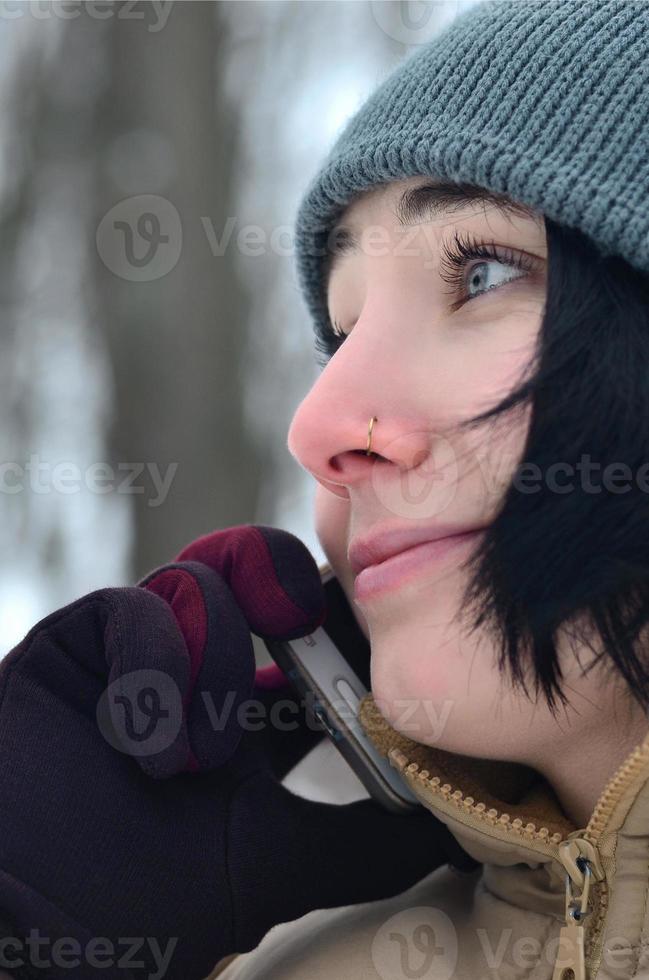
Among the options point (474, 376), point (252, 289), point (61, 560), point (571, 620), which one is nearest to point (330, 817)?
point (571, 620)

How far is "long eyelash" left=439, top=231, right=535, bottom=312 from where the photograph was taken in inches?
33.3

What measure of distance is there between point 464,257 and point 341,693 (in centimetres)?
42

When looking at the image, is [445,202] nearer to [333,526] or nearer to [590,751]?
[333,526]

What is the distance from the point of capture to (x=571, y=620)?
0.77 metres

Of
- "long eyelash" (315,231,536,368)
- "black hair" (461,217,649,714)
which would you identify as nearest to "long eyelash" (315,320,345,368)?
"long eyelash" (315,231,536,368)

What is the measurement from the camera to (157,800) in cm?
82

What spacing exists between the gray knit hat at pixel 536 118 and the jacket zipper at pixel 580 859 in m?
0.39

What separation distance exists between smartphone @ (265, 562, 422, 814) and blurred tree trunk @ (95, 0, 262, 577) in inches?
76.7

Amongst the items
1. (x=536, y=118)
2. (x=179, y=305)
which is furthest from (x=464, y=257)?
(x=179, y=305)

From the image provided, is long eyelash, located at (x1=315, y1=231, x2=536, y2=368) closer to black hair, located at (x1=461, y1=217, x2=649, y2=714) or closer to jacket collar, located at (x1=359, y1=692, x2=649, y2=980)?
black hair, located at (x1=461, y1=217, x2=649, y2=714)

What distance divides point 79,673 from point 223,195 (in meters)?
2.55

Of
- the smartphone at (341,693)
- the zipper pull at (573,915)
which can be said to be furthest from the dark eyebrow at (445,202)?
the zipper pull at (573,915)

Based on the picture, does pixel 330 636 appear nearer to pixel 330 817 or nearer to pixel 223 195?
pixel 330 817

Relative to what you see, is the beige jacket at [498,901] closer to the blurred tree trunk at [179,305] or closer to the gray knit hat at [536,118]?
the gray knit hat at [536,118]
